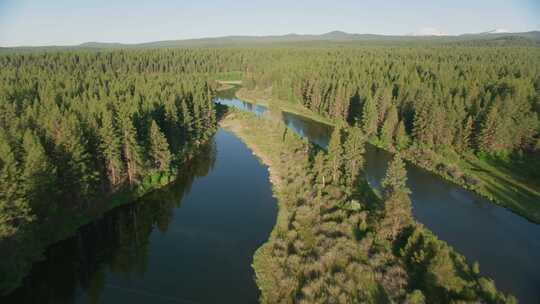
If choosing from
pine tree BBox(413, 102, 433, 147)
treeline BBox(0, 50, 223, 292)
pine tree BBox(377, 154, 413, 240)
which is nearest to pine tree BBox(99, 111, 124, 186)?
treeline BBox(0, 50, 223, 292)

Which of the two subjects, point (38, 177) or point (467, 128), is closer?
point (38, 177)

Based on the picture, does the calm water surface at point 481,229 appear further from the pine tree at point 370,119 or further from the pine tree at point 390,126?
the pine tree at point 370,119

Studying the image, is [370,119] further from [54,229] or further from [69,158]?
[54,229]

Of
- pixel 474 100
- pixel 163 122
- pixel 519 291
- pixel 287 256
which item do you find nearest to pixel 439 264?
pixel 519 291

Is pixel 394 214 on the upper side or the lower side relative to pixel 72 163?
lower

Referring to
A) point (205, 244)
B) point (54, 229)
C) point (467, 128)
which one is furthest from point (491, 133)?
point (54, 229)

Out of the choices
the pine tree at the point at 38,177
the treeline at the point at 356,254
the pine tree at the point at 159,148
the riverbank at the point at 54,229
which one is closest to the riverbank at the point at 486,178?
the treeline at the point at 356,254
